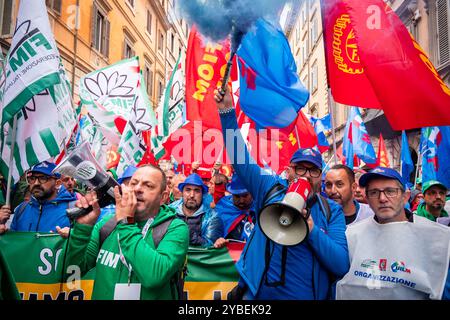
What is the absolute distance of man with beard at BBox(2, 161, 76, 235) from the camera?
154 inches

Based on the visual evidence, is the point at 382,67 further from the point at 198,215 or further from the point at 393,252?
the point at 198,215

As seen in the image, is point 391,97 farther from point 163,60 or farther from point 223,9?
point 163,60

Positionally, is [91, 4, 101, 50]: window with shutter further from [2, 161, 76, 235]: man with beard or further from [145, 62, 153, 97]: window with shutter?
[2, 161, 76, 235]: man with beard

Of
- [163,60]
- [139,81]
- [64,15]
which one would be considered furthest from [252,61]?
[163,60]

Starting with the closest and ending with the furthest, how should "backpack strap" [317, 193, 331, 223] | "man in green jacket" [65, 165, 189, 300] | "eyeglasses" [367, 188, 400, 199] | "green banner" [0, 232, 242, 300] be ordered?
"man in green jacket" [65, 165, 189, 300] → "backpack strap" [317, 193, 331, 223] → "eyeglasses" [367, 188, 400, 199] → "green banner" [0, 232, 242, 300]

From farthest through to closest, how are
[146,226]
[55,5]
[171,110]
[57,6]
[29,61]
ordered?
[57,6] < [55,5] < [171,110] < [29,61] < [146,226]

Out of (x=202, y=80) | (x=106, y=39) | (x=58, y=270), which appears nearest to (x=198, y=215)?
(x=58, y=270)

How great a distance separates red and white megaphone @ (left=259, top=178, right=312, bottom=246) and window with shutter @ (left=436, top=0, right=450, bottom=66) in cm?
1230

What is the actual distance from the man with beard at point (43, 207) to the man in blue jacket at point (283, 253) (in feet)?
7.59

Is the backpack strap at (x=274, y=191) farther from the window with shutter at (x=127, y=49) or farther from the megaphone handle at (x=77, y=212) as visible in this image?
the window with shutter at (x=127, y=49)

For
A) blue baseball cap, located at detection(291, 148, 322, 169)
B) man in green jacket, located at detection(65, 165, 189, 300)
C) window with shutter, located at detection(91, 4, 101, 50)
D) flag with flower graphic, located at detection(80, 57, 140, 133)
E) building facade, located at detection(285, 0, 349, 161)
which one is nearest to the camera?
man in green jacket, located at detection(65, 165, 189, 300)

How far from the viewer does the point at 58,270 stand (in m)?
3.41

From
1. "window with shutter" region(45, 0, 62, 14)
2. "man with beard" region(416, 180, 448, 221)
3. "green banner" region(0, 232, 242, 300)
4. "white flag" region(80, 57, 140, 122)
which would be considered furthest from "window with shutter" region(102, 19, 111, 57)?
"man with beard" region(416, 180, 448, 221)

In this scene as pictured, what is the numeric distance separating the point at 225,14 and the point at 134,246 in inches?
56.1
